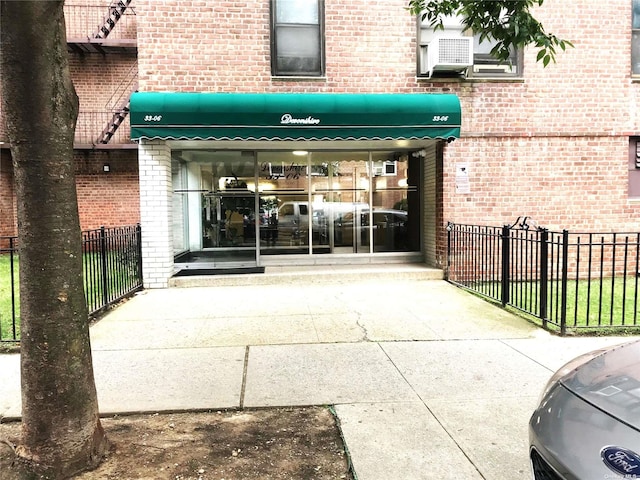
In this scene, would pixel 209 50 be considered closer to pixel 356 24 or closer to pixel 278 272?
pixel 356 24

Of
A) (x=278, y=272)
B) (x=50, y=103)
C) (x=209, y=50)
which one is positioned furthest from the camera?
(x=278, y=272)

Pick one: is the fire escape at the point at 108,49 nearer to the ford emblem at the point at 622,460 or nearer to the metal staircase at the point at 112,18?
the metal staircase at the point at 112,18

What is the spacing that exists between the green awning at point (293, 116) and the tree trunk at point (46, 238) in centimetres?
576

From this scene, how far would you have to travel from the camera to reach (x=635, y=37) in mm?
10180

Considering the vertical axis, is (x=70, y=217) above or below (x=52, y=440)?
above

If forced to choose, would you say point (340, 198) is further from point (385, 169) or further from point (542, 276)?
point (542, 276)

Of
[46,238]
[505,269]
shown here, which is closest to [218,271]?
[505,269]

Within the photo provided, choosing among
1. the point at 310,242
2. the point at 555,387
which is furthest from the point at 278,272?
the point at 555,387

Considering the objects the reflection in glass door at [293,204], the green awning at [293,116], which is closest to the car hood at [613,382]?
the green awning at [293,116]

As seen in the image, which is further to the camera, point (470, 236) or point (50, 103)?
point (470, 236)

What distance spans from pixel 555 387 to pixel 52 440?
117 inches

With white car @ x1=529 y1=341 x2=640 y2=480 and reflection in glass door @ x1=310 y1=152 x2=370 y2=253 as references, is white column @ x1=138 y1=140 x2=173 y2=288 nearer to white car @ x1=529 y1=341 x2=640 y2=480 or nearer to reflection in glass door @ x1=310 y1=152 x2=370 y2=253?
reflection in glass door @ x1=310 y1=152 x2=370 y2=253

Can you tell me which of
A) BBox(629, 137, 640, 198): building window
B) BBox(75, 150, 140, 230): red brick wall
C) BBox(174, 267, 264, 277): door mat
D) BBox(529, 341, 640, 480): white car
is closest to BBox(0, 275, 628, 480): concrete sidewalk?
BBox(529, 341, 640, 480): white car

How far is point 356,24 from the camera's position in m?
9.55
